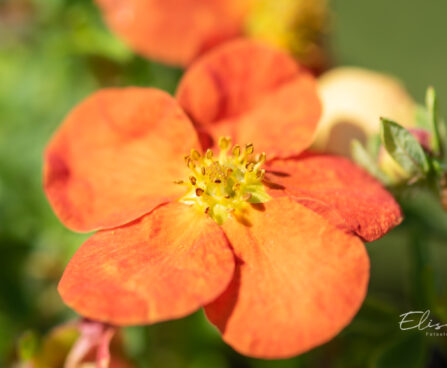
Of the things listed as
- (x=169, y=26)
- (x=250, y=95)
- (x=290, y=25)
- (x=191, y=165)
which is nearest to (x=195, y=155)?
(x=191, y=165)

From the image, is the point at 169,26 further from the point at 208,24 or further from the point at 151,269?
the point at 151,269

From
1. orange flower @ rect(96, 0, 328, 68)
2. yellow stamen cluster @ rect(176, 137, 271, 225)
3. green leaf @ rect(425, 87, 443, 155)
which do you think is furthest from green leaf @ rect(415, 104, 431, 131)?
orange flower @ rect(96, 0, 328, 68)

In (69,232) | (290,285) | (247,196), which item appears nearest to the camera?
(290,285)

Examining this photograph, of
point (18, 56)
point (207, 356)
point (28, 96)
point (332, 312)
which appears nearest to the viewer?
point (332, 312)

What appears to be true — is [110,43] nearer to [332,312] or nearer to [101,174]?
[101,174]

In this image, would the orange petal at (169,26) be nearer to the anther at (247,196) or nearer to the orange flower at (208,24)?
the orange flower at (208,24)

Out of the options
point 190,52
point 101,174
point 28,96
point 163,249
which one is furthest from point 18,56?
point 163,249

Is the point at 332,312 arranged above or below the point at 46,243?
above
